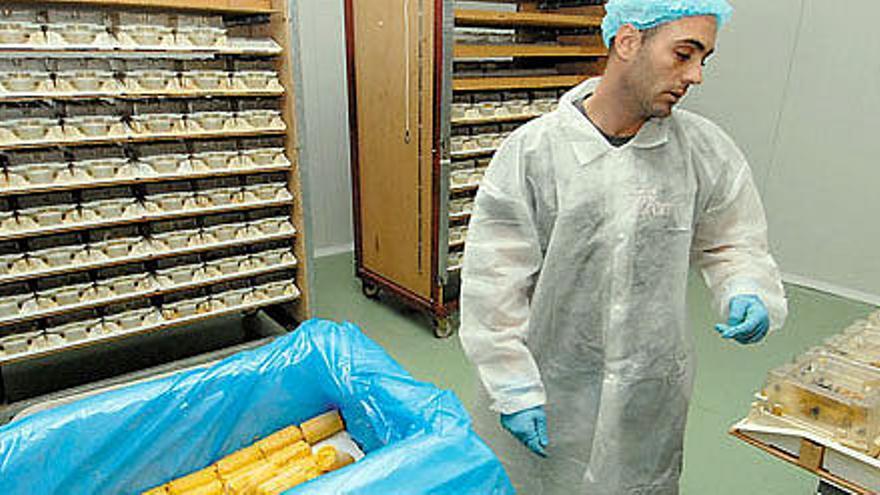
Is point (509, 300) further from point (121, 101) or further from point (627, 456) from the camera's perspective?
point (121, 101)

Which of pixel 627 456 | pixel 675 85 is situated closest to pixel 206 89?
pixel 675 85

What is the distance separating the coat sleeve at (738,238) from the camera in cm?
130

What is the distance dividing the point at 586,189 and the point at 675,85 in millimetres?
263

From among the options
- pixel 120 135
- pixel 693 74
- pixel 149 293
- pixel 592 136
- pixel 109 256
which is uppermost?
pixel 693 74

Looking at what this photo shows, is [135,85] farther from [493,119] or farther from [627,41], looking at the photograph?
[627,41]

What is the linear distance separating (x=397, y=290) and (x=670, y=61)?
2.40 m

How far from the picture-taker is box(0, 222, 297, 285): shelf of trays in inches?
88.6

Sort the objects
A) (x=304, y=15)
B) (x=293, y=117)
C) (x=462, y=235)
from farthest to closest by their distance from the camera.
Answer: (x=304, y=15), (x=462, y=235), (x=293, y=117)

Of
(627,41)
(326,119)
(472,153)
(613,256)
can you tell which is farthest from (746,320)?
(326,119)

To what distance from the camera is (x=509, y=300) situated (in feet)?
4.10

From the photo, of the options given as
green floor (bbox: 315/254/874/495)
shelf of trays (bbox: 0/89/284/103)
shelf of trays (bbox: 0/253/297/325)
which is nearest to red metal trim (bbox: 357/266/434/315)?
green floor (bbox: 315/254/874/495)

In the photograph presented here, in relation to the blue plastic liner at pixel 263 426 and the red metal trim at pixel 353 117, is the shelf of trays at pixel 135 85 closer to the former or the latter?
the red metal trim at pixel 353 117

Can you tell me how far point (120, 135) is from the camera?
2311 millimetres

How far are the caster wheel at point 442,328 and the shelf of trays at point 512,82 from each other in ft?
3.89
